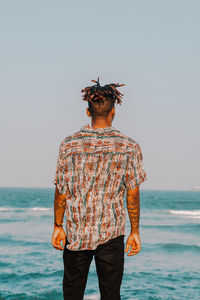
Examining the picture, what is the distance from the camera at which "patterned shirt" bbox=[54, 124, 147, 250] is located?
9.35ft

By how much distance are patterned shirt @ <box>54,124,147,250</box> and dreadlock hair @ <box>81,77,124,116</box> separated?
151 millimetres

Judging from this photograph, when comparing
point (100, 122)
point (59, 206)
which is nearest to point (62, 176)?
point (59, 206)

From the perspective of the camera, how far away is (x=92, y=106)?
2.96 meters

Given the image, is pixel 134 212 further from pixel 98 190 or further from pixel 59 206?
pixel 59 206

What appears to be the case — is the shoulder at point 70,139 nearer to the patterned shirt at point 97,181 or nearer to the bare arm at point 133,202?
the patterned shirt at point 97,181

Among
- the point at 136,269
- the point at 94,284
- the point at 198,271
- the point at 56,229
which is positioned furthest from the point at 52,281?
the point at 56,229

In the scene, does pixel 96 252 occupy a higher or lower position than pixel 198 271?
higher

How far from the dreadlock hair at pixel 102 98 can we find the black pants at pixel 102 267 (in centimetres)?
98

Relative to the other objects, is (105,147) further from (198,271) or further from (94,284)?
(198,271)

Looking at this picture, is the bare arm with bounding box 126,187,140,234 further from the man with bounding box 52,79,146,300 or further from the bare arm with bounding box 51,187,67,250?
the bare arm with bounding box 51,187,67,250

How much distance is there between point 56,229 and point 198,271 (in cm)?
1030

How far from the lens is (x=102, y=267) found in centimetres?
289

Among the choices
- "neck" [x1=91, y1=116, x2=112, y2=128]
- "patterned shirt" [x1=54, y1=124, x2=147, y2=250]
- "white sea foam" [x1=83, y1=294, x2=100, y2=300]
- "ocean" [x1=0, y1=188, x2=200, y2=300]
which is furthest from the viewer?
"ocean" [x1=0, y1=188, x2=200, y2=300]

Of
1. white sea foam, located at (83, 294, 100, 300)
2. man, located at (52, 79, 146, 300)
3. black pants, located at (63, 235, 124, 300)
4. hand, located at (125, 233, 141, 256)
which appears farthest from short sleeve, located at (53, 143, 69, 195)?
white sea foam, located at (83, 294, 100, 300)
